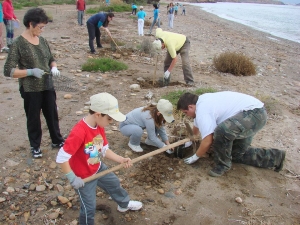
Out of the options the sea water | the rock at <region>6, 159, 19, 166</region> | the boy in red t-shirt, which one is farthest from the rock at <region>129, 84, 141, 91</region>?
the sea water

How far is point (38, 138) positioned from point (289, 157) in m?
3.27

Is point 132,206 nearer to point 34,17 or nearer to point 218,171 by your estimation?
point 218,171

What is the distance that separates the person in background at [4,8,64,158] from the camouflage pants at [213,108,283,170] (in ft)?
6.31

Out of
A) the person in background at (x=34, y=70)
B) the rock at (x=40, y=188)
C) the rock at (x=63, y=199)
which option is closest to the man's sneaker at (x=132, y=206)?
the rock at (x=63, y=199)

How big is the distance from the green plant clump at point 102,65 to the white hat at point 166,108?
371cm

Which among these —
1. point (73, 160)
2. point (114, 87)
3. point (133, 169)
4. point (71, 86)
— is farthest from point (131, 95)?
point (73, 160)

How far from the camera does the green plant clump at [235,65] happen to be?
7379mm

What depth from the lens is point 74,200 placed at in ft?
9.34

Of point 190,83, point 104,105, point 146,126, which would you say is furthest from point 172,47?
point 104,105

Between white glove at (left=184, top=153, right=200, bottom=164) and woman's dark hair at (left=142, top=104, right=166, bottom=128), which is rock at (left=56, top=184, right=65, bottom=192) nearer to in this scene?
woman's dark hair at (left=142, top=104, right=166, bottom=128)

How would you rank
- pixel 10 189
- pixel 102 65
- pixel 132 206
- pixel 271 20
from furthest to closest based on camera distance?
pixel 271 20 < pixel 102 65 < pixel 10 189 < pixel 132 206

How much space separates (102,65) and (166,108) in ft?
12.7

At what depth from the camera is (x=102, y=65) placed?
667 cm

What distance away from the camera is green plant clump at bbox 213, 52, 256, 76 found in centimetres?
738
